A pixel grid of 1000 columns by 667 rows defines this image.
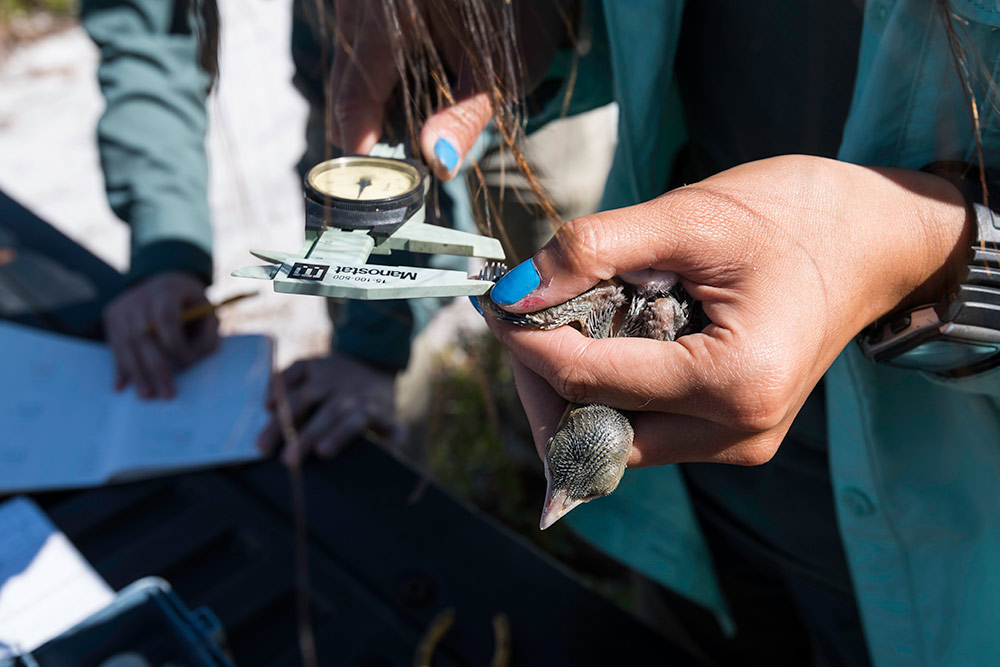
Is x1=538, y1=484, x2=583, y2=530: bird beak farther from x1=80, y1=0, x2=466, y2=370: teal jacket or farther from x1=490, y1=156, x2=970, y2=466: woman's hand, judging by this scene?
x1=80, y1=0, x2=466, y2=370: teal jacket

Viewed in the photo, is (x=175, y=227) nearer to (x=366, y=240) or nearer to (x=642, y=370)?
(x=366, y=240)

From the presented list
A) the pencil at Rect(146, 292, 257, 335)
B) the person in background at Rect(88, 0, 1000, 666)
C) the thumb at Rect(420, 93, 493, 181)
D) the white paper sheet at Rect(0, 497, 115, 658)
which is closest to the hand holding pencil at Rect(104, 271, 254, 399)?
the pencil at Rect(146, 292, 257, 335)

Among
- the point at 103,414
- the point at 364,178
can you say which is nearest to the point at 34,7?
the point at 103,414

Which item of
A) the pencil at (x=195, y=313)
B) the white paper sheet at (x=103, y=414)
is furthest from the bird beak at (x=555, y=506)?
the pencil at (x=195, y=313)

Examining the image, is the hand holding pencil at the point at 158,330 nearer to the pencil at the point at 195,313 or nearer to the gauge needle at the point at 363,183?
the pencil at the point at 195,313

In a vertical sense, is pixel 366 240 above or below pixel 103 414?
above

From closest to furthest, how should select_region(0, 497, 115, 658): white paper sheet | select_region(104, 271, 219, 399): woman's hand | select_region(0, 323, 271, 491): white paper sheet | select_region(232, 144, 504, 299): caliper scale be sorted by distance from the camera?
1. select_region(232, 144, 504, 299): caliper scale
2. select_region(0, 497, 115, 658): white paper sheet
3. select_region(0, 323, 271, 491): white paper sheet
4. select_region(104, 271, 219, 399): woman's hand

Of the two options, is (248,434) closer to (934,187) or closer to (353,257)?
(353,257)
